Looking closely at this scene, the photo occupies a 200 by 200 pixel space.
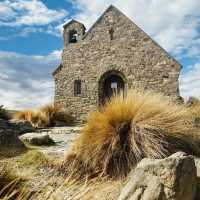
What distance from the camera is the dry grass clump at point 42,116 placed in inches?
483

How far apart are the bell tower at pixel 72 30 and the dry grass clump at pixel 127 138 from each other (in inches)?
486

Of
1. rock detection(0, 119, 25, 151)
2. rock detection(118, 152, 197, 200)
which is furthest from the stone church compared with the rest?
rock detection(118, 152, 197, 200)

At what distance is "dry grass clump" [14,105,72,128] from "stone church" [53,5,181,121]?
2.40 meters

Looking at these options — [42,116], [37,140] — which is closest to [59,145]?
[37,140]

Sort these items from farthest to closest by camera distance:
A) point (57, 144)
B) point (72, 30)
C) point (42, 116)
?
point (72, 30) < point (42, 116) < point (57, 144)

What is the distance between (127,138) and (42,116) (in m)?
8.59

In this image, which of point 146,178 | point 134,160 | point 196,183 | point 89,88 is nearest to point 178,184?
point 146,178

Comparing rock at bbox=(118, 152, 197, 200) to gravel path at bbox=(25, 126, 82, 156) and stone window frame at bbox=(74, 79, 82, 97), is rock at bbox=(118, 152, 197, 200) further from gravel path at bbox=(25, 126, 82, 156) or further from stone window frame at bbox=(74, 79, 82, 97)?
stone window frame at bbox=(74, 79, 82, 97)

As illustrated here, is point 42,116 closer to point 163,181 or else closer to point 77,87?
point 77,87

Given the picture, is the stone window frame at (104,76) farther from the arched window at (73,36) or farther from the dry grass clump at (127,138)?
the dry grass clump at (127,138)

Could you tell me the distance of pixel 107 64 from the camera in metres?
15.7

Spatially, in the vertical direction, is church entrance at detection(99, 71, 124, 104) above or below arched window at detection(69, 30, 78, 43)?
below

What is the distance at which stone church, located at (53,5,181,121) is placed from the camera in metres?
15.1

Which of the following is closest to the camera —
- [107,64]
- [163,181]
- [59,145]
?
[163,181]
